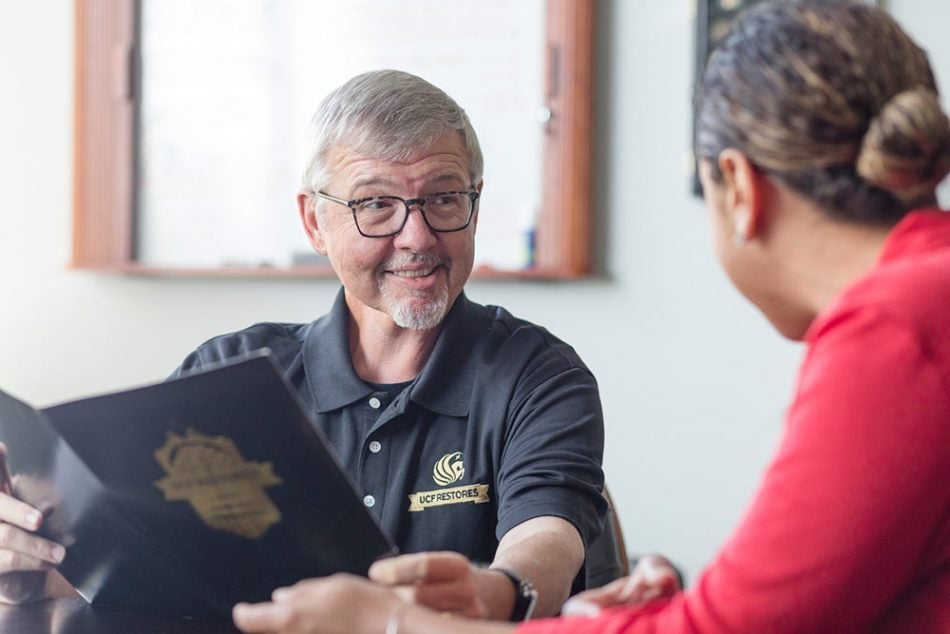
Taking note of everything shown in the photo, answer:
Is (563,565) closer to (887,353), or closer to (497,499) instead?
(497,499)

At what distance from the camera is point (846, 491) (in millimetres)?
883

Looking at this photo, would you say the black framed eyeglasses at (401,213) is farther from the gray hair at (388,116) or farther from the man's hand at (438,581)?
the man's hand at (438,581)

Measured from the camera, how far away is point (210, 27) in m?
3.10

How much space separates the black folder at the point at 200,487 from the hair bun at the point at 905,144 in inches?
19.6

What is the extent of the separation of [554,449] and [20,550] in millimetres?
631

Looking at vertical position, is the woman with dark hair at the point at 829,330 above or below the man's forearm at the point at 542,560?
above

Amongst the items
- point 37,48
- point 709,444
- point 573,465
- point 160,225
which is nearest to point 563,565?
point 573,465

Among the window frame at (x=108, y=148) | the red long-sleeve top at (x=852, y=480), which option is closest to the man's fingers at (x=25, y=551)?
the red long-sleeve top at (x=852, y=480)

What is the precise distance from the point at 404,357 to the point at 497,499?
26 centimetres

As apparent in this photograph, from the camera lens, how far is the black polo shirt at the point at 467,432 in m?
1.58

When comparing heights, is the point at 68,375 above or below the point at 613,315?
below

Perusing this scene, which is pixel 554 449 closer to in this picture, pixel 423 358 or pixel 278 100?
pixel 423 358

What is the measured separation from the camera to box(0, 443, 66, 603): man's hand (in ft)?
4.75

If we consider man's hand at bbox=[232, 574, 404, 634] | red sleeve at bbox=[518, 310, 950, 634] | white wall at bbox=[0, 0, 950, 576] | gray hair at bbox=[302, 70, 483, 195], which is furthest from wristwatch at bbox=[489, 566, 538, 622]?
white wall at bbox=[0, 0, 950, 576]
